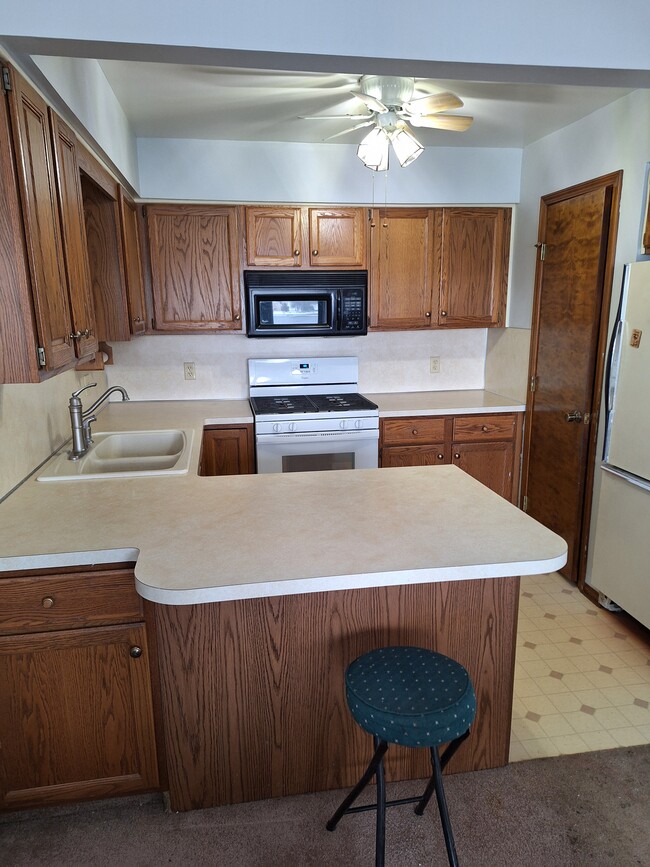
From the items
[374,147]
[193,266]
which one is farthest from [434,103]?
[193,266]

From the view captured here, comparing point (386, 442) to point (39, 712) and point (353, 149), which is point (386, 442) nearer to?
point (353, 149)

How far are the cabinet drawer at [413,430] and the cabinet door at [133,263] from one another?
1.52 metres

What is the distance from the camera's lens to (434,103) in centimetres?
214

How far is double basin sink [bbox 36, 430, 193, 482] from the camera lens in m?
2.10

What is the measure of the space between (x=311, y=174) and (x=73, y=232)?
5.96 feet

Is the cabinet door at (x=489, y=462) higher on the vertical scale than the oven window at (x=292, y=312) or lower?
lower

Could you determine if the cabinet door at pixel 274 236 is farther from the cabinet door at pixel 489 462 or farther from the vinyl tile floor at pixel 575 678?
the vinyl tile floor at pixel 575 678

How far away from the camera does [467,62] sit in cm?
143

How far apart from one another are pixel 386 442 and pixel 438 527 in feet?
6.10

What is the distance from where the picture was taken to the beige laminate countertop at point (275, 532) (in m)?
1.34

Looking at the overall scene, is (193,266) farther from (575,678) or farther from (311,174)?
(575,678)

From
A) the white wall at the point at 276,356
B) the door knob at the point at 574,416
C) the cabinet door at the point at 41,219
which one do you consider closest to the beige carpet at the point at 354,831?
the cabinet door at the point at 41,219

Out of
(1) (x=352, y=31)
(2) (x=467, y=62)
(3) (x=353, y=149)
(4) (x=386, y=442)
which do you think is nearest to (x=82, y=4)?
(1) (x=352, y=31)

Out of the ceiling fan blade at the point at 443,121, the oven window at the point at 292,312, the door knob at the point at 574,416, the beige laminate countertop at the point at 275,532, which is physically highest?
the ceiling fan blade at the point at 443,121
